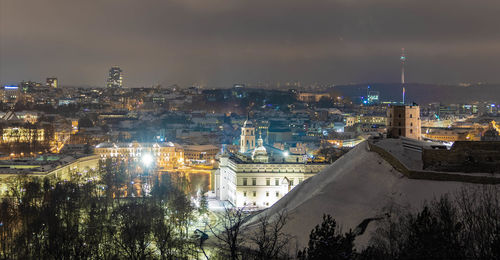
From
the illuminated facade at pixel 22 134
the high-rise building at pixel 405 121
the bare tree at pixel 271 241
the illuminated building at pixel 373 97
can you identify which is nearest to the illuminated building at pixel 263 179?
the high-rise building at pixel 405 121

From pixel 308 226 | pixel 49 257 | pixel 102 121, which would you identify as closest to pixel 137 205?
pixel 49 257

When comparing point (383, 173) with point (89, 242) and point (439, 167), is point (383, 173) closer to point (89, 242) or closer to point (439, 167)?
point (439, 167)

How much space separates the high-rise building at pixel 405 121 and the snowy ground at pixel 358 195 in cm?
436

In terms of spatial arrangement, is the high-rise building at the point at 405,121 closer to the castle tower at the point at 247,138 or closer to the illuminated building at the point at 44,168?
the castle tower at the point at 247,138

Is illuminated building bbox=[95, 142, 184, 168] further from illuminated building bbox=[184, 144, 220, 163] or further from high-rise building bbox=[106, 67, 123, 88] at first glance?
high-rise building bbox=[106, 67, 123, 88]

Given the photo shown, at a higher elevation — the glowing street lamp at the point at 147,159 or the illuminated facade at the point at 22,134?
the illuminated facade at the point at 22,134

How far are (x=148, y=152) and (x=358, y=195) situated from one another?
1208 inches

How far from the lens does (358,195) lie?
46.4 ft

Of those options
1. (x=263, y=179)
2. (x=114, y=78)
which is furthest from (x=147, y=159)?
(x=114, y=78)

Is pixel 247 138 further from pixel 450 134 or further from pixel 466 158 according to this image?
pixel 466 158

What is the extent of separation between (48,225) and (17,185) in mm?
8338

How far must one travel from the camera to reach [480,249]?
8.94m

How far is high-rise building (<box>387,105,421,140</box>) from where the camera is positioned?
809 inches

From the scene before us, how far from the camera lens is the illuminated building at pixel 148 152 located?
42125 mm
